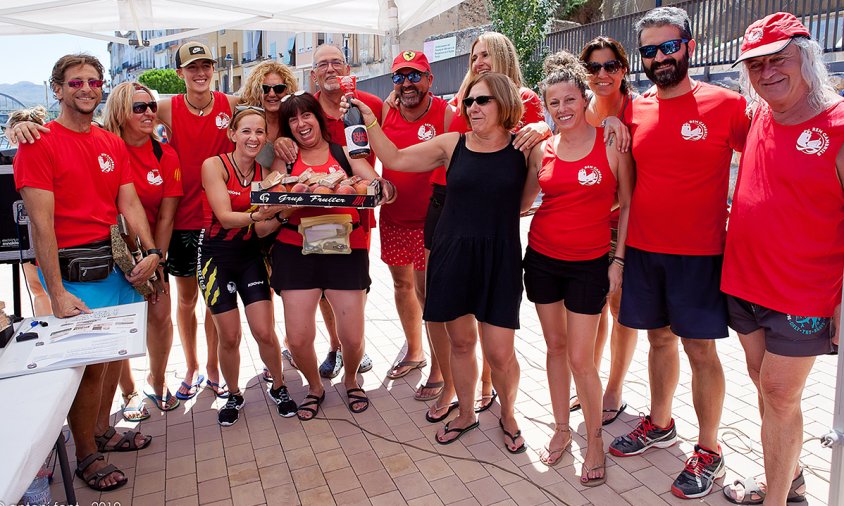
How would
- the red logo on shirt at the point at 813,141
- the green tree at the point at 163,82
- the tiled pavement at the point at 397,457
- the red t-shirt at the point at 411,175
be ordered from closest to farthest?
the red logo on shirt at the point at 813,141 → the tiled pavement at the point at 397,457 → the red t-shirt at the point at 411,175 → the green tree at the point at 163,82

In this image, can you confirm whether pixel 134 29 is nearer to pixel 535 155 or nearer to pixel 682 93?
pixel 535 155

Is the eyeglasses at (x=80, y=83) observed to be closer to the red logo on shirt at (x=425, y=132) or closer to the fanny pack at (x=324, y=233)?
the fanny pack at (x=324, y=233)

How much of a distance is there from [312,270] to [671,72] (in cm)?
237

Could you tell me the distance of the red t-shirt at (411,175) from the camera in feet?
13.8

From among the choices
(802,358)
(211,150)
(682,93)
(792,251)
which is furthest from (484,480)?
(211,150)

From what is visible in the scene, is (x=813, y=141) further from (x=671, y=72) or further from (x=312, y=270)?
(x=312, y=270)

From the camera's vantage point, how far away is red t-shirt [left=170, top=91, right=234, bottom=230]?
14.0ft

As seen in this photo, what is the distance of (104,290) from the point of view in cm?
346

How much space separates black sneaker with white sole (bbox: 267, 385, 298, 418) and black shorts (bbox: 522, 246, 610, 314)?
1.88 m

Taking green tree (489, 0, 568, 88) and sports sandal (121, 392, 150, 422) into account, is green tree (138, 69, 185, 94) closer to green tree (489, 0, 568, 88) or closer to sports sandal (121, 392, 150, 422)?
green tree (489, 0, 568, 88)

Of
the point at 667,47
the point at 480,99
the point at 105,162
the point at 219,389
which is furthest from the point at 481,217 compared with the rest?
the point at 219,389

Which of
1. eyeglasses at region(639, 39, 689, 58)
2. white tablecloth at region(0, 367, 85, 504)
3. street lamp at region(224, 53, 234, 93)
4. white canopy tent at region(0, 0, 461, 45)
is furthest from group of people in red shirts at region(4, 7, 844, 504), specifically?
street lamp at region(224, 53, 234, 93)

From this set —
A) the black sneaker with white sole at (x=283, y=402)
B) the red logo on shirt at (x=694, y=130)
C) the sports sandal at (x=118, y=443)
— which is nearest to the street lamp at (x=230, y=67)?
the black sneaker with white sole at (x=283, y=402)

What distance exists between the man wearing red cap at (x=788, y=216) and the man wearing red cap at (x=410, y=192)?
202cm
